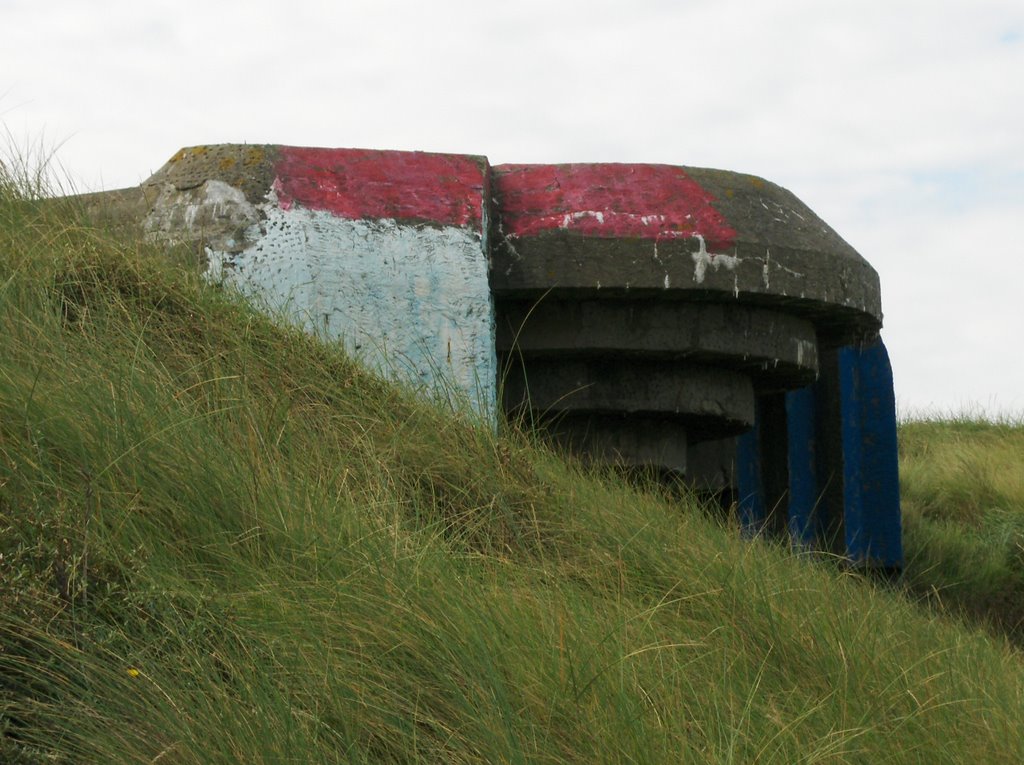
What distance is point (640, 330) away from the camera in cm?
354

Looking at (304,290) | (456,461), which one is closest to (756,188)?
(304,290)

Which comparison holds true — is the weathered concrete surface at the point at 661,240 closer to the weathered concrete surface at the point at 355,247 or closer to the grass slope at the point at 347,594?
the weathered concrete surface at the point at 355,247

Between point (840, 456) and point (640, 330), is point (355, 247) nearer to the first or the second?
point (640, 330)

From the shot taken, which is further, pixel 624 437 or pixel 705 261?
pixel 624 437

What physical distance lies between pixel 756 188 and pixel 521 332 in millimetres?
791

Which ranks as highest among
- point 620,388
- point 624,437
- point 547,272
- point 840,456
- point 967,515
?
point 547,272

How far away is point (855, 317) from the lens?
12.9ft

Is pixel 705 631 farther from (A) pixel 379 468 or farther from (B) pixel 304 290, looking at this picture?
(B) pixel 304 290

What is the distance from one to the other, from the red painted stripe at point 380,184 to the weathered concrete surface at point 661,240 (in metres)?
0.15

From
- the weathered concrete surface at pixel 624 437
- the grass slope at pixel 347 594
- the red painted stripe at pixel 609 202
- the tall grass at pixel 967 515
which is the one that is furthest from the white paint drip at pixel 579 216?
the tall grass at pixel 967 515

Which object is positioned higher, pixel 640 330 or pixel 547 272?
pixel 547 272

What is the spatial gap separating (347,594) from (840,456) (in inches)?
105

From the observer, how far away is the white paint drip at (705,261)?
350 cm

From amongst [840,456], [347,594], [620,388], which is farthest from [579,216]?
[347,594]
